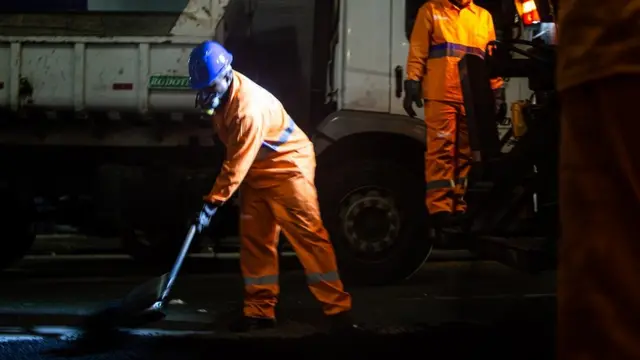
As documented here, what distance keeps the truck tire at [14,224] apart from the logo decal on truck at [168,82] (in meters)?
1.53

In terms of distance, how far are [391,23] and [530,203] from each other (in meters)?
2.25

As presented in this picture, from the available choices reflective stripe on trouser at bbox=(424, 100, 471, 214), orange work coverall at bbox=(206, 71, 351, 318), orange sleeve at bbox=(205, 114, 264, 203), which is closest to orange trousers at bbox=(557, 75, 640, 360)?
orange sleeve at bbox=(205, 114, 264, 203)

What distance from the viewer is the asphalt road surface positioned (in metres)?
3.70

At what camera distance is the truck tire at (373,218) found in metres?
5.37

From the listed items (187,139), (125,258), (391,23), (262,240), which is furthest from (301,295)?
(125,258)

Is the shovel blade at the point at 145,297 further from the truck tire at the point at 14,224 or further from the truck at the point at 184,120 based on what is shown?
the truck tire at the point at 14,224

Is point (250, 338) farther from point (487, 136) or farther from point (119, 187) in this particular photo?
point (119, 187)

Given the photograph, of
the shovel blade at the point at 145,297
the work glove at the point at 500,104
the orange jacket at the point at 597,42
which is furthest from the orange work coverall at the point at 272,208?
the orange jacket at the point at 597,42

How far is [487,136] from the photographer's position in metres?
4.04

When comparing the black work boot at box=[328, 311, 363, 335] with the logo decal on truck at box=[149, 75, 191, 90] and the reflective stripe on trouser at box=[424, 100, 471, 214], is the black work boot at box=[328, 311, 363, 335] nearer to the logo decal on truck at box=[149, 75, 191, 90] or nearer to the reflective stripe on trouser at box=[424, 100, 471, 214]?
the reflective stripe on trouser at box=[424, 100, 471, 214]

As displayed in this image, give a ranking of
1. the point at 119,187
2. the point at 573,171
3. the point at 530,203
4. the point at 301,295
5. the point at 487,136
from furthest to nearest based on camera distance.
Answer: the point at 119,187
the point at 301,295
the point at 487,136
the point at 530,203
the point at 573,171

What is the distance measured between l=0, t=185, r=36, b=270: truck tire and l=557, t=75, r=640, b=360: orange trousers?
19.4 feet

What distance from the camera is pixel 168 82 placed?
19.0ft

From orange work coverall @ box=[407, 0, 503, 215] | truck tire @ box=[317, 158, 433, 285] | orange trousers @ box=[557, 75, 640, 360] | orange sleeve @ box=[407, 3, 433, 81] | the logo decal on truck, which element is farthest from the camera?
the logo decal on truck
